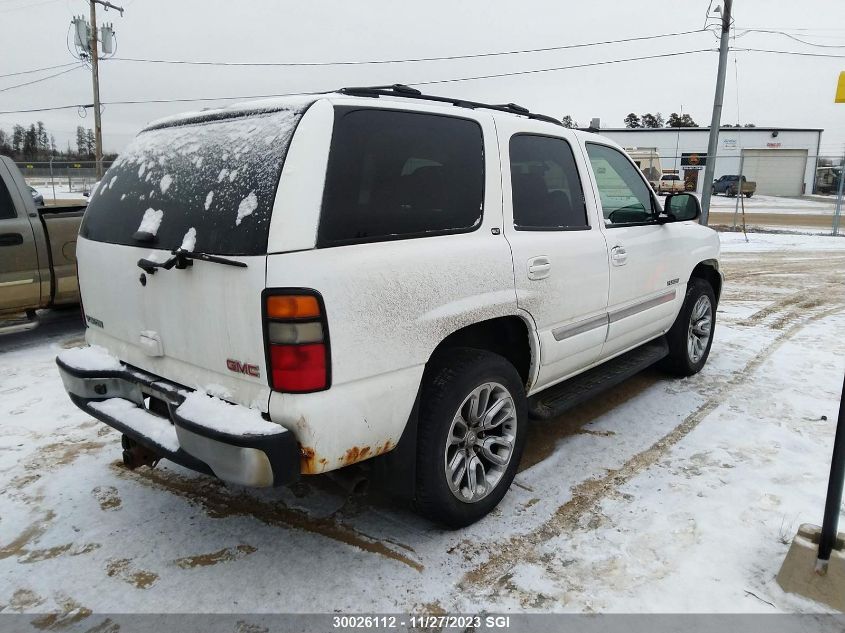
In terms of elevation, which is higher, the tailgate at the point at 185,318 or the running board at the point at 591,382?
the tailgate at the point at 185,318

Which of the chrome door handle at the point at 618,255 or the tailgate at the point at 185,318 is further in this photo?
the chrome door handle at the point at 618,255

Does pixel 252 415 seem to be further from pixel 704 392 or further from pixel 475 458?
pixel 704 392

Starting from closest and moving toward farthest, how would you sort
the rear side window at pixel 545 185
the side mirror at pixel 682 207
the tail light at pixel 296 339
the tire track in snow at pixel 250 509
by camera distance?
the tail light at pixel 296 339 < the tire track in snow at pixel 250 509 < the rear side window at pixel 545 185 < the side mirror at pixel 682 207

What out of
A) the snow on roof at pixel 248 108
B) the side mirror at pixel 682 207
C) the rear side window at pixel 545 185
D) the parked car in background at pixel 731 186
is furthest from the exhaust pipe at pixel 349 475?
the parked car in background at pixel 731 186

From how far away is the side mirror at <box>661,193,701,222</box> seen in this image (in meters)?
4.52

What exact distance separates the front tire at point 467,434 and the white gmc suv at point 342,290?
0.03ft

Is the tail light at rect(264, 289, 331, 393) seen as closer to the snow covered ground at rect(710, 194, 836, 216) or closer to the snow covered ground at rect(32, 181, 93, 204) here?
the snow covered ground at rect(710, 194, 836, 216)

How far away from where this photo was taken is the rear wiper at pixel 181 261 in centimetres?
230

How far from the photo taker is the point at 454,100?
10.3 ft

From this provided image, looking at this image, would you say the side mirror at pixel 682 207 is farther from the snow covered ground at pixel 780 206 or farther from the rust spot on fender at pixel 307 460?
the snow covered ground at pixel 780 206

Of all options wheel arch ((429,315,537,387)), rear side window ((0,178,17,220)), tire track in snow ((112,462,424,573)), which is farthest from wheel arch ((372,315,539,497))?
rear side window ((0,178,17,220))

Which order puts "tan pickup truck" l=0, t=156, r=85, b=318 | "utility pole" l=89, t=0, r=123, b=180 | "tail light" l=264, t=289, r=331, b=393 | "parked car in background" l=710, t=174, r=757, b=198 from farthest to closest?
"parked car in background" l=710, t=174, r=757, b=198 < "utility pole" l=89, t=0, r=123, b=180 < "tan pickup truck" l=0, t=156, r=85, b=318 < "tail light" l=264, t=289, r=331, b=393

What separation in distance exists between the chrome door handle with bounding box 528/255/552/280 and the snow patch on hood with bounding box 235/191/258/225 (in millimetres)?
1434

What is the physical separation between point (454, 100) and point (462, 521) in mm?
2091
